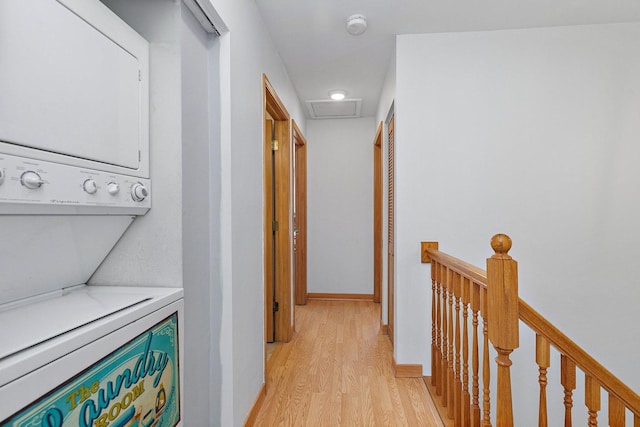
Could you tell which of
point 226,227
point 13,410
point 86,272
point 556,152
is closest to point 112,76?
point 86,272

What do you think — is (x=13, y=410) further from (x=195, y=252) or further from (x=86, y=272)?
(x=195, y=252)

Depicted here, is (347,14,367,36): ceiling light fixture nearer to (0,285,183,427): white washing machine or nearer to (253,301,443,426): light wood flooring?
(0,285,183,427): white washing machine

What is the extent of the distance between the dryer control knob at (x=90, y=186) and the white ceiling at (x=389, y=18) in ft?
5.23

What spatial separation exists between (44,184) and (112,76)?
416mm

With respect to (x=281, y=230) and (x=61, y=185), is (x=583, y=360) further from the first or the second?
(x=281, y=230)

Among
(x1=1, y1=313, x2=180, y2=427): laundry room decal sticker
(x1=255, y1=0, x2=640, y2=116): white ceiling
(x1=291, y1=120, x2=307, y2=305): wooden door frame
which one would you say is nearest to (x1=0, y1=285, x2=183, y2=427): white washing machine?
(x1=1, y1=313, x2=180, y2=427): laundry room decal sticker

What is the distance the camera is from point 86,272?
3.72 feet

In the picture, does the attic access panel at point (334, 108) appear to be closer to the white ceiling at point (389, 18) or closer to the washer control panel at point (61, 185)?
the white ceiling at point (389, 18)

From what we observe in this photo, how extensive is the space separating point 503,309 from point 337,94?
9.29ft

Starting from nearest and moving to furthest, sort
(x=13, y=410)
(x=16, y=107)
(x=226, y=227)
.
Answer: (x=13, y=410)
(x=16, y=107)
(x=226, y=227)

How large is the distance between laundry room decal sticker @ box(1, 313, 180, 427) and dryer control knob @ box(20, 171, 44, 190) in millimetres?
402

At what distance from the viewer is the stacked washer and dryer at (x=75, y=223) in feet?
2.18

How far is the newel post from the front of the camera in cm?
122

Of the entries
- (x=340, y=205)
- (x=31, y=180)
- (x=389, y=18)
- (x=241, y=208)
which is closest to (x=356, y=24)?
(x=389, y=18)
